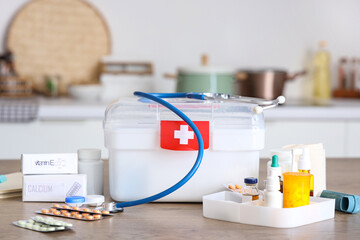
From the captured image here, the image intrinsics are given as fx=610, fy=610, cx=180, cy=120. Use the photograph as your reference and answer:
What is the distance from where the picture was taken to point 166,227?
1024 millimetres

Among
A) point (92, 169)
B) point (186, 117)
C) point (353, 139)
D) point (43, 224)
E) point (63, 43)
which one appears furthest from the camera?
point (63, 43)

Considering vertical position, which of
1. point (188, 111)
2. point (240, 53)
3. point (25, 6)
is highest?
point (25, 6)

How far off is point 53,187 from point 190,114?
304mm

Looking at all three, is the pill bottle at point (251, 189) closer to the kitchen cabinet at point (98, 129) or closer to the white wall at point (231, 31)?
the kitchen cabinet at point (98, 129)

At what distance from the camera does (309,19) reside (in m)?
3.61

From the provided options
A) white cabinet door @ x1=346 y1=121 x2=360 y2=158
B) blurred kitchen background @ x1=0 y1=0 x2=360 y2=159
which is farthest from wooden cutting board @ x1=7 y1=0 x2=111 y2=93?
white cabinet door @ x1=346 y1=121 x2=360 y2=158

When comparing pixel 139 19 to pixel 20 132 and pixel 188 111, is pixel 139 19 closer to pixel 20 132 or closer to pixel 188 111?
pixel 20 132

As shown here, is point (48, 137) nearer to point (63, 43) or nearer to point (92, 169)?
point (63, 43)

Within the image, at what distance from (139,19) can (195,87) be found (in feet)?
2.61

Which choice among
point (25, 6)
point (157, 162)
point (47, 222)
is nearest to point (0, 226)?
point (47, 222)

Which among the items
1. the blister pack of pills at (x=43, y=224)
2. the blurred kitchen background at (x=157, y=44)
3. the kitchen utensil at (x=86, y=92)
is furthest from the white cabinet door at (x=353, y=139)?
the blister pack of pills at (x=43, y=224)

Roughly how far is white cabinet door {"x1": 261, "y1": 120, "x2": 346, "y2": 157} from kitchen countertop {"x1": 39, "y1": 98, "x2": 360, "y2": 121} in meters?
0.03

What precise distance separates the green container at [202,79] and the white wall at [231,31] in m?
0.61

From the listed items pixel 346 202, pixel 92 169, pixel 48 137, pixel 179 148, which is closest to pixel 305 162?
pixel 346 202
